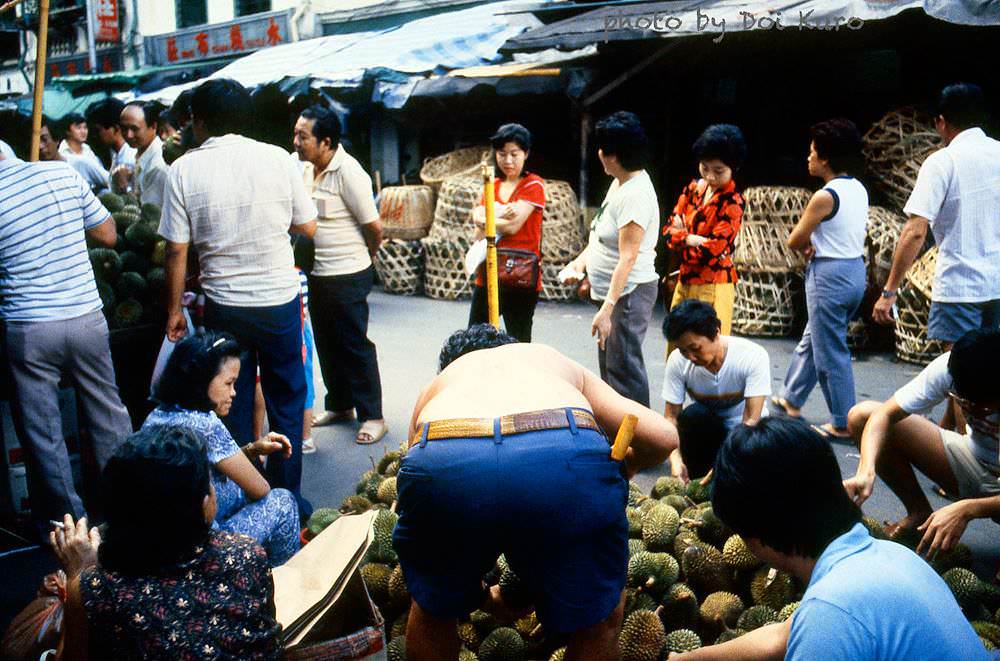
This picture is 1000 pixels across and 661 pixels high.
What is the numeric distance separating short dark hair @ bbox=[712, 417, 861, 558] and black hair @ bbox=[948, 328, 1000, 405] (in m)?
1.21

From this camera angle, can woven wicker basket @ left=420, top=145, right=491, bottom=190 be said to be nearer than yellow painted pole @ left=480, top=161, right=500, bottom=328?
No

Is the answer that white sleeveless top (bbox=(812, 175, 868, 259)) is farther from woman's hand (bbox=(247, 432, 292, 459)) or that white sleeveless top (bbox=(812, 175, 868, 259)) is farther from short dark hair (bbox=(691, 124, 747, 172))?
woman's hand (bbox=(247, 432, 292, 459))

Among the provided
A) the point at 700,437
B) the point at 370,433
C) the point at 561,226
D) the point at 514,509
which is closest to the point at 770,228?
the point at 561,226

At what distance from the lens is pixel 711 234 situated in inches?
186

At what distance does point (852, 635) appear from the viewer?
1526 millimetres

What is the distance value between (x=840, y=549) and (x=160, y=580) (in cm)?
141

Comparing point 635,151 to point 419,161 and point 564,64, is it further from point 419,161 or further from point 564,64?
point 419,161

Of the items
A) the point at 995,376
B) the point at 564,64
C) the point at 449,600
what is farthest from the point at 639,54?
the point at 449,600

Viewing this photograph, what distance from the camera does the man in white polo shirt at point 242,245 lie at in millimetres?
3680

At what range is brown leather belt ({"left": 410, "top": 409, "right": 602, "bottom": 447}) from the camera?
2.03 metres

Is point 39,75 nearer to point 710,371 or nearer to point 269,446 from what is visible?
point 269,446

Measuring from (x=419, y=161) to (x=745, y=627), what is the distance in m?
9.82

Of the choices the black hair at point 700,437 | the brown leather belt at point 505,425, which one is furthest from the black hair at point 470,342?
the black hair at point 700,437

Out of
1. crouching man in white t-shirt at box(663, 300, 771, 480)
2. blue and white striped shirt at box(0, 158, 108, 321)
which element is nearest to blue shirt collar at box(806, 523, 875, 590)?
crouching man in white t-shirt at box(663, 300, 771, 480)
